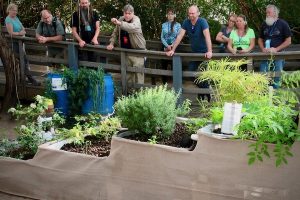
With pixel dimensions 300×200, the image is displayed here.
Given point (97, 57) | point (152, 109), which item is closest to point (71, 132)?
point (152, 109)

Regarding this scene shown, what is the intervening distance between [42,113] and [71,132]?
75 centimetres

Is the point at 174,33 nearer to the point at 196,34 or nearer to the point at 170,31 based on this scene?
the point at 170,31

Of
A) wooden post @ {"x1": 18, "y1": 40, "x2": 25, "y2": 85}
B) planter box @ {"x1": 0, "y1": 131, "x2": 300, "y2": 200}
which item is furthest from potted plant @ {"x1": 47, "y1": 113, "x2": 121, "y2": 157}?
wooden post @ {"x1": 18, "y1": 40, "x2": 25, "y2": 85}

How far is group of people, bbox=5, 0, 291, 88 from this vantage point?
23.9 feet

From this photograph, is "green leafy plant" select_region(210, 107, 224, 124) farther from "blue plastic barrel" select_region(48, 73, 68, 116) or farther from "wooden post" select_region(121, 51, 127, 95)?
"wooden post" select_region(121, 51, 127, 95)

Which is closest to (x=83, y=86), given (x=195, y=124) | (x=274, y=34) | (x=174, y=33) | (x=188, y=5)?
(x=174, y=33)

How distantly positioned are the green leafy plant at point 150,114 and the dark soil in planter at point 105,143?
0.25ft

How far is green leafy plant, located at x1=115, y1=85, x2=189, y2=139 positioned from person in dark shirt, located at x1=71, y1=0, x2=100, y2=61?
393 cm

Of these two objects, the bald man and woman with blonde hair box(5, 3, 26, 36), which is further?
woman with blonde hair box(5, 3, 26, 36)

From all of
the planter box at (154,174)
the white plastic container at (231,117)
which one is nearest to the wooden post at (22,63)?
the planter box at (154,174)

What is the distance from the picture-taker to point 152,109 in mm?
4320

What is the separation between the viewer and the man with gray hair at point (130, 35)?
759 cm

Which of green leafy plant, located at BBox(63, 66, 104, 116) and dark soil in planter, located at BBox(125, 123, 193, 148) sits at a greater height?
green leafy plant, located at BBox(63, 66, 104, 116)

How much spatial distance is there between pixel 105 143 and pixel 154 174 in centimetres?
86
